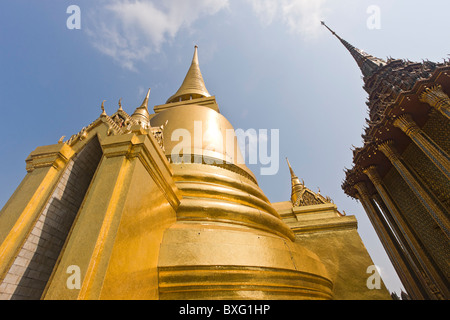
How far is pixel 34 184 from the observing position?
2.36 metres

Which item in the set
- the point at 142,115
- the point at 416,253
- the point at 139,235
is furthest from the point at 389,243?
the point at 139,235

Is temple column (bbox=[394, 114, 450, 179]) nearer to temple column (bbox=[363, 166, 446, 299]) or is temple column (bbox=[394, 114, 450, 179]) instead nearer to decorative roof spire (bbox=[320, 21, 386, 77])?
temple column (bbox=[363, 166, 446, 299])

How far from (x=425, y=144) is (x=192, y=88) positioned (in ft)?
31.2

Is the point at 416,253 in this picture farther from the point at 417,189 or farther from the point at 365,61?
the point at 365,61

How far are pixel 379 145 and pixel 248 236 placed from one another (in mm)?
12275

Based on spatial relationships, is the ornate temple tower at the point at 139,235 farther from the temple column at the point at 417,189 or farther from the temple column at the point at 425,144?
the temple column at the point at 417,189

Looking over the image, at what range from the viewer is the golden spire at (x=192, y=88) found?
25.9 ft

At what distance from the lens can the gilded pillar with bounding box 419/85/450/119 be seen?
8609 mm

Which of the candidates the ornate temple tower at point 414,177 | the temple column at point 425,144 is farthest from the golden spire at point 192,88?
the temple column at point 425,144

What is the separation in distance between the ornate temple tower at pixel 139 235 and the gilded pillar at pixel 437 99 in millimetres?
8243

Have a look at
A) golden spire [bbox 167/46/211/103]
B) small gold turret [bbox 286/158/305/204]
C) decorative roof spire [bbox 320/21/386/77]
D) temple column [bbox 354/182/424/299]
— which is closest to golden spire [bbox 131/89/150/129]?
golden spire [bbox 167/46/211/103]

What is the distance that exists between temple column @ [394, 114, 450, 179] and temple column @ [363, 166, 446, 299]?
3687 millimetres

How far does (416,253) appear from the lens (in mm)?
10586
